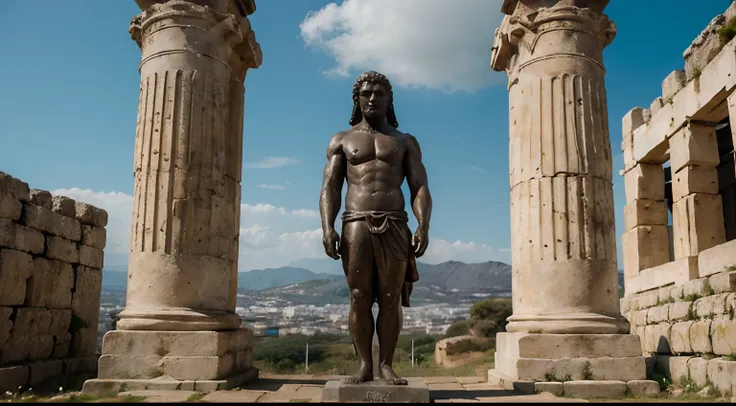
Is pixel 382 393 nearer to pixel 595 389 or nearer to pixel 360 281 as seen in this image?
pixel 360 281

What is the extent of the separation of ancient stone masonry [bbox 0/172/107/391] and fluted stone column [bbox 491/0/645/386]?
6698 mm

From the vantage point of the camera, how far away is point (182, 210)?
808cm

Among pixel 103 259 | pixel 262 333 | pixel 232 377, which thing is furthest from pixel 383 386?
pixel 262 333

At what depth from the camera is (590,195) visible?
8.41 metres

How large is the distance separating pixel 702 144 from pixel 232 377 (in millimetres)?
9020

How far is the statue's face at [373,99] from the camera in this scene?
20.5ft

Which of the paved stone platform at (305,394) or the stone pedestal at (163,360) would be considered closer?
the paved stone platform at (305,394)

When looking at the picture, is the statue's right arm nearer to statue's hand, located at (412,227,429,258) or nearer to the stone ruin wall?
statue's hand, located at (412,227,429,258)

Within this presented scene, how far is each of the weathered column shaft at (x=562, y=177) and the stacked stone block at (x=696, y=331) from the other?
1.23 metres

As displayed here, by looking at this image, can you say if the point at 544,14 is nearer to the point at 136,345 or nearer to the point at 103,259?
the point at 136,345

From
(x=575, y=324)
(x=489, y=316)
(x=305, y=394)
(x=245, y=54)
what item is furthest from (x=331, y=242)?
(x=489, y=316)

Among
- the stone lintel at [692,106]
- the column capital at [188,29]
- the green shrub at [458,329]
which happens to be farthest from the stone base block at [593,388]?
the green shrub at [458,329]

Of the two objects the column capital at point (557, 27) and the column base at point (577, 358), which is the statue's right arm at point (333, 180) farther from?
the column capital at point (557, 27)

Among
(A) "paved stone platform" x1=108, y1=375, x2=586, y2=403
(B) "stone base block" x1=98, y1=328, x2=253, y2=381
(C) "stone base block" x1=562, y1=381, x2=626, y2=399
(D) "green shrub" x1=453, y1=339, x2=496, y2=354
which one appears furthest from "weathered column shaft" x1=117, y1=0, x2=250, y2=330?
(D) "green shrub" x1=453, y1=339, x2=496, y2=354
